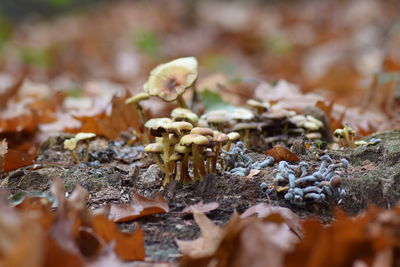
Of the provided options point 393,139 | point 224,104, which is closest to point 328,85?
point 224,104

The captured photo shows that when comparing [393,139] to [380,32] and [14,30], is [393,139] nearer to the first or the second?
[380,32]

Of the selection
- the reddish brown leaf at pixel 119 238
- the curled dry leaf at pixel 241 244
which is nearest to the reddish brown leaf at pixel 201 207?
the curled dry leaf at pixel 241 244

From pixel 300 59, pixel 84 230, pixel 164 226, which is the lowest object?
pixel 300 59

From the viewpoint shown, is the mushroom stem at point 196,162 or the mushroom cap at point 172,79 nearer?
the mushroom stem at point 196,162

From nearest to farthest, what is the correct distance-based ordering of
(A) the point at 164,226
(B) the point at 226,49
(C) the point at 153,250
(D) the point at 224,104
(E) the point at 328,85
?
(C) the point at 153,250 → (A) the point at 164,226 → (D) the point at 224,104 → (E) the point at 328,85 → (B) the point at 226,49

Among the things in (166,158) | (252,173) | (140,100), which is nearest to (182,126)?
(166,158)

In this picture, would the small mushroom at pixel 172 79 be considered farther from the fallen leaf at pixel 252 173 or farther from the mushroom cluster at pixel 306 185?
the mushroom cluster at pixel 306 185

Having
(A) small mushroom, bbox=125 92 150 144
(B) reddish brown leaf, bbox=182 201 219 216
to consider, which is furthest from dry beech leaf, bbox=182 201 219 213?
(A) small mushroom, bbox=125 92 150 144

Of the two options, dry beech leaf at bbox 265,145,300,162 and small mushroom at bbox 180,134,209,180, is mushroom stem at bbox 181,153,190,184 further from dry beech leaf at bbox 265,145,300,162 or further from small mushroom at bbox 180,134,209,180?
dry beech leaf at bbox 265,145,300,162

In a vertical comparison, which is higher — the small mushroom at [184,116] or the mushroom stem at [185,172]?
the small mushroom at [184,116]
